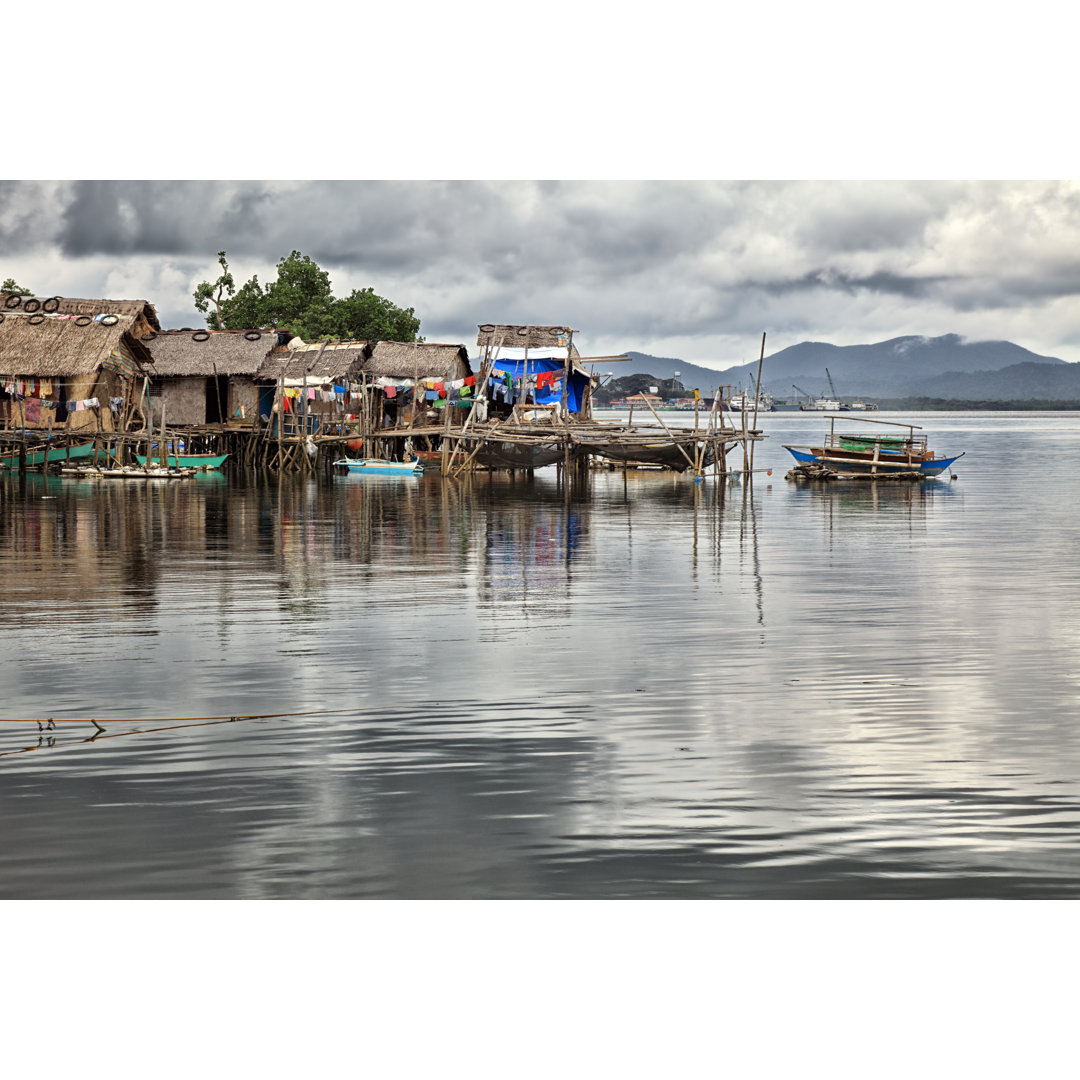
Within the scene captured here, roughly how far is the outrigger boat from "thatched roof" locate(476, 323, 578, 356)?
8093 millimetres

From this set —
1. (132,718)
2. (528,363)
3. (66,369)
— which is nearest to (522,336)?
(528,363)

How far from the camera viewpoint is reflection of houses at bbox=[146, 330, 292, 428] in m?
41.8

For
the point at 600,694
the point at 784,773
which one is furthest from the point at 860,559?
the point at 784,773

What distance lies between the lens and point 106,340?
35.8 metres

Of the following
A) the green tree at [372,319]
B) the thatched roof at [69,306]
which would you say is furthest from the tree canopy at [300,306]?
the thatched roof at [69,306]

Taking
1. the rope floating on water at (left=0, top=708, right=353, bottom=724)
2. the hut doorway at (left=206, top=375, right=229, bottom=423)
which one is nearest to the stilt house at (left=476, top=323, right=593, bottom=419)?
the hut doorway at (left=206, top=375, right=229, bottom=423)

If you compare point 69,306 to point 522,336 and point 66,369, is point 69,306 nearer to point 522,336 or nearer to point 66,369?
point 66,369

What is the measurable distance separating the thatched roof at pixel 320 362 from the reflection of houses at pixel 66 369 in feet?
18.8

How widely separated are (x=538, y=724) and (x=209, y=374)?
3693cm

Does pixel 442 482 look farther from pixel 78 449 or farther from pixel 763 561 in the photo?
pixel 763 561

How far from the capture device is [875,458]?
36562 millimetres

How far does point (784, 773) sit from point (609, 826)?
1.25 meters

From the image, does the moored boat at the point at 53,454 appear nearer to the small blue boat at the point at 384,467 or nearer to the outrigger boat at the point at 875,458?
the small blue boat at the point at 384,467

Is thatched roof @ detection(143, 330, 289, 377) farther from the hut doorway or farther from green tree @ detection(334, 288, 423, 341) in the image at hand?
green tree @ detection(334, 288, 423, 341)
